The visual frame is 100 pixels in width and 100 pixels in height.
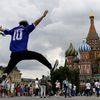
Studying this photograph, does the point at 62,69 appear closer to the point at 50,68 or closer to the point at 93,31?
the point at 93,31

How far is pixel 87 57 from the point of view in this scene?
152 meters

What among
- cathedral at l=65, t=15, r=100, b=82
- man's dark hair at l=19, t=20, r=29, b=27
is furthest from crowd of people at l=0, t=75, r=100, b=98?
cathedral at l=65, t=15, r=100, b=82

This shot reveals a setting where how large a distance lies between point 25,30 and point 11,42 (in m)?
0.50

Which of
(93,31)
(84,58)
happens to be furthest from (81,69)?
(93,31)

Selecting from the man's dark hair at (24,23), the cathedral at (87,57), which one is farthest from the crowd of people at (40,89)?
the cathedral at (87,57)

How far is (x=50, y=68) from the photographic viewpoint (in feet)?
37.3

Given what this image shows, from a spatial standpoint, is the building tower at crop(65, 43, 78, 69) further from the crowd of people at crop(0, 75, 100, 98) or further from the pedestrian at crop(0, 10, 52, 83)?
the pedestrian at crop(0, 10, 52, 83)

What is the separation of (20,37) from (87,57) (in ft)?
466

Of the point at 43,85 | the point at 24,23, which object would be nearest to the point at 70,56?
the point at 43,85

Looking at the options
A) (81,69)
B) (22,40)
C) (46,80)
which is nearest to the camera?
(22,40)

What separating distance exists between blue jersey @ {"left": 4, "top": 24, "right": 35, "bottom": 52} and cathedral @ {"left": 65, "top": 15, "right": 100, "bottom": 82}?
448ft

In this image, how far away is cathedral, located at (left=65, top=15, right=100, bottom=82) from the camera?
150250mm

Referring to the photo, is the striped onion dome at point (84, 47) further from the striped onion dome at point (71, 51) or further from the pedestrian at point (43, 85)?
the pedestrian at point (43, 85)

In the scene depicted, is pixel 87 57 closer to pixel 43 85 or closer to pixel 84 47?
pixel 84 47
